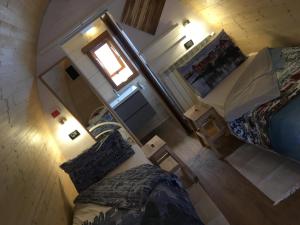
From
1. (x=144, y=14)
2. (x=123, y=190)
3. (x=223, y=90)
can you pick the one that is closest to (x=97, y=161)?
(x=123, y=190)

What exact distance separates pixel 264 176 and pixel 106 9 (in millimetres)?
2512

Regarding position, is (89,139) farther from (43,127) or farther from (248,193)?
(248,193)

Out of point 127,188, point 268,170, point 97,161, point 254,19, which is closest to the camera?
point 127,188

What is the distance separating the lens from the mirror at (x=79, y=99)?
4176mm

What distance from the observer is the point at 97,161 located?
3705mm

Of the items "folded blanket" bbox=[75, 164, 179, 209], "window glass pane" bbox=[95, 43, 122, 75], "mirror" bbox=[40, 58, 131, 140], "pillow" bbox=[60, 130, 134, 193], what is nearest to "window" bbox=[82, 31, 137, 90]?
"window glass pane" bbox=[95, 43, 122, 75]

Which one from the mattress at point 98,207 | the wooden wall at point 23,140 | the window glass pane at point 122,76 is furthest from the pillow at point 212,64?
the wooden wall at point 23,140

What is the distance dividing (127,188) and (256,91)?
139cm

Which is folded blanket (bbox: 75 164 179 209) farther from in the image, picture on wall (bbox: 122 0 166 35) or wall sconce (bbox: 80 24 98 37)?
picture on wall (bbox: 122 0 166 35)

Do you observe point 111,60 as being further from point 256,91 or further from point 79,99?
point 256,91

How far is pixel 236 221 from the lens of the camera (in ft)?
9.50

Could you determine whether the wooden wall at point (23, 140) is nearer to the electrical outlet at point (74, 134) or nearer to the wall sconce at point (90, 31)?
the electrical outlet at point (74, 134)

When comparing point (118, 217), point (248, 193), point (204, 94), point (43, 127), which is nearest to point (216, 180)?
point (248, 193)

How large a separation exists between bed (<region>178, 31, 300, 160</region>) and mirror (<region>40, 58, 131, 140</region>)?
3.67ft
